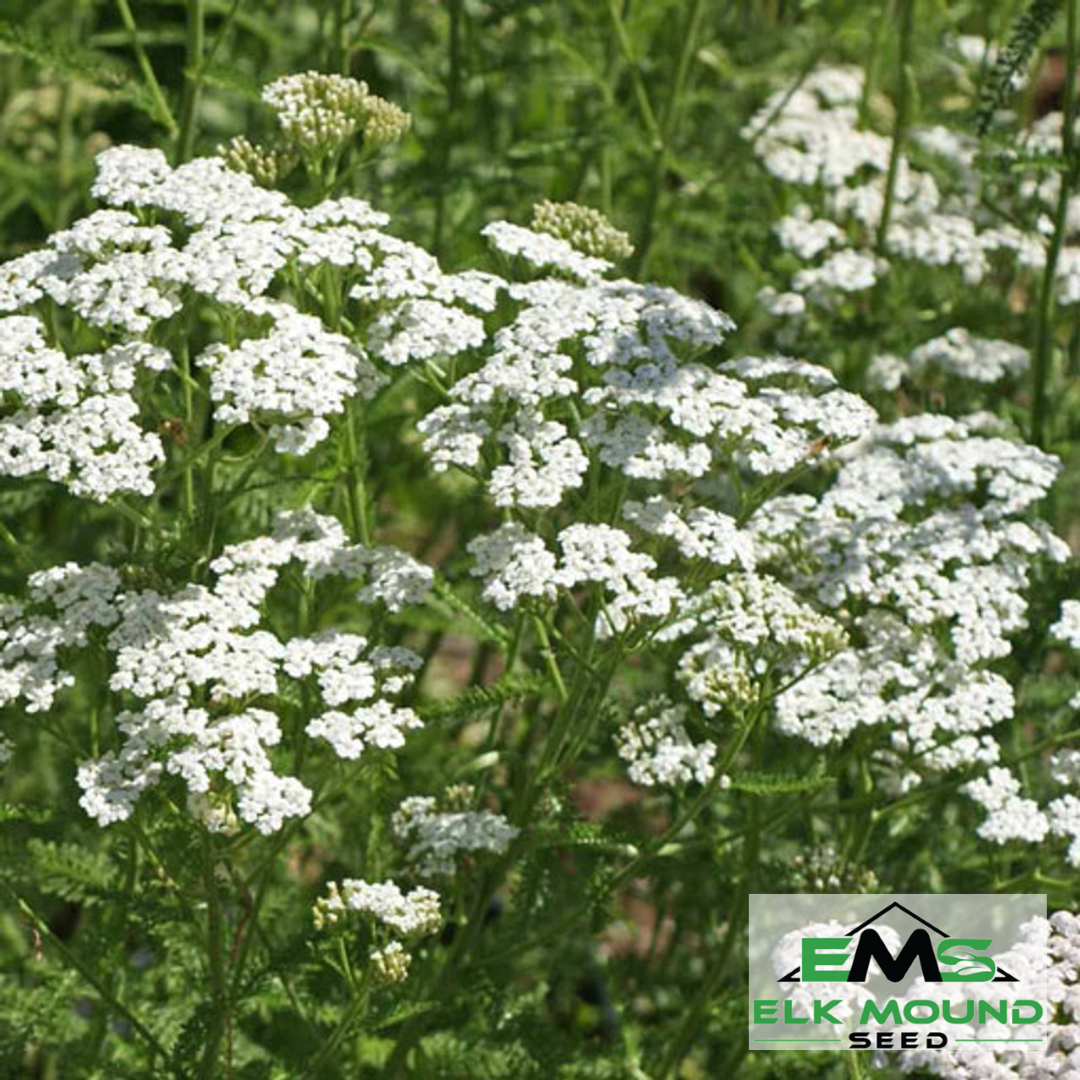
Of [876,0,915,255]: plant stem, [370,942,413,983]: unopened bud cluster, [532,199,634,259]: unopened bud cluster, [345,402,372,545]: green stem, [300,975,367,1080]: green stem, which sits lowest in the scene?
[300,975,367,1080]: green stem

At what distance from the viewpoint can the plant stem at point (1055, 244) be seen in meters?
4.95

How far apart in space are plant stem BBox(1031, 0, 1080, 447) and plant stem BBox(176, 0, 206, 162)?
7.37 feet

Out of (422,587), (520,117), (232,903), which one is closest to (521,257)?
(422,587)

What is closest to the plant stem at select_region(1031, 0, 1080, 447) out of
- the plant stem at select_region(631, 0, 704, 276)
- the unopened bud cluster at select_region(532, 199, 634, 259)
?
the plant stem at select_region(631, 0, 704, 276)

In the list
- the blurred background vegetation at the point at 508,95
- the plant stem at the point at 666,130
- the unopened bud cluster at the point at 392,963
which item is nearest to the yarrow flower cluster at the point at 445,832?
the unopened bud cluster at the point at 392,963

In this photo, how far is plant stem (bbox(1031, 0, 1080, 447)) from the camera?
4.95 meters

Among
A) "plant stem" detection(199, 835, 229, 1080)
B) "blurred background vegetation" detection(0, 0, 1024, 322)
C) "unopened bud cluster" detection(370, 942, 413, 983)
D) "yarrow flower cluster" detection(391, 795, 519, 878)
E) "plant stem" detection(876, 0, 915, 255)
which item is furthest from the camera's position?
"plant stem" detection(876, 0, 915, 255)

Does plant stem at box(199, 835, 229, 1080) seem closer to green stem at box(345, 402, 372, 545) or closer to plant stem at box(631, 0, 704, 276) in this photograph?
green stem at box(345, 402, 372, 545)

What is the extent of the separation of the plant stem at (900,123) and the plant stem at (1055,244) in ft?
1.95

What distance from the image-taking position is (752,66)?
703 cm

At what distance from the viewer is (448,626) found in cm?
519

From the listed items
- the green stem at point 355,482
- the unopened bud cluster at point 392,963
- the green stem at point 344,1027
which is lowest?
the green stem at point 344,1027

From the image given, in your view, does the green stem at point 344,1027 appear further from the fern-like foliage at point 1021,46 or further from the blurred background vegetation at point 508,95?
the fern-like foliage at point 1021,46

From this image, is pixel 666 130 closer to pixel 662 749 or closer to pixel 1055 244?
pixel 1055 244
